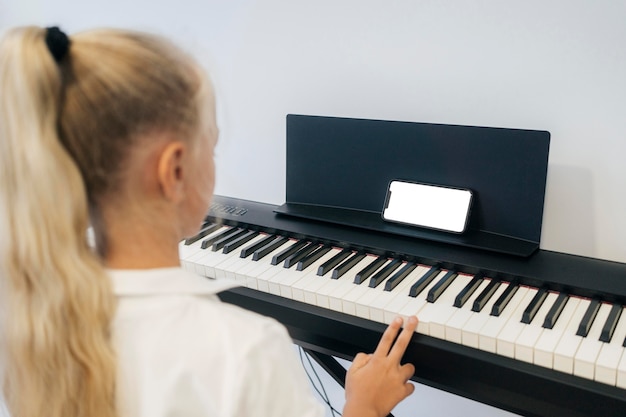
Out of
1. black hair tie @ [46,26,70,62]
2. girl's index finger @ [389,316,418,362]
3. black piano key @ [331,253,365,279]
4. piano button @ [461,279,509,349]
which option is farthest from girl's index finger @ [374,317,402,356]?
black hair tie @ [46,26,70,62]

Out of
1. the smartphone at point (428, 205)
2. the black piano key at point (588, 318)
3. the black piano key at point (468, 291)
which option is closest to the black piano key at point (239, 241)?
the smartphone at point (428, 205)

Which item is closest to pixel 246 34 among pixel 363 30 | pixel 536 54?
pixel 363 30

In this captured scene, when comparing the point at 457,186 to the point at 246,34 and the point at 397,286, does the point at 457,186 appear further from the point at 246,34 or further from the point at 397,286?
the point at 246,34

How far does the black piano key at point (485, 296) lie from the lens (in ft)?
3.87

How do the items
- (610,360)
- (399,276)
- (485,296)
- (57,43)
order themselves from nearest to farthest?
(57,43), (610,360), (485,296), (399,276)

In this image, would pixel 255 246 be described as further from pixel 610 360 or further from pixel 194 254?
pixel 610 360

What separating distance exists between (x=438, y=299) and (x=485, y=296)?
9cm

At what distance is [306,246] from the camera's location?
152cm

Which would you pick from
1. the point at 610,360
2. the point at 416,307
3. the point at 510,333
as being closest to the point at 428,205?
the point at 416,307

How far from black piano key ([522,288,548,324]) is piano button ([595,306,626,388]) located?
0.13 metres

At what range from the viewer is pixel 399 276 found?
132 cm

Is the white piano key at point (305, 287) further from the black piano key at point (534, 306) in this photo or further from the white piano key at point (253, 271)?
the black piano key at point (534, 306)

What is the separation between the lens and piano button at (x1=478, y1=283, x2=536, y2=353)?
110cm

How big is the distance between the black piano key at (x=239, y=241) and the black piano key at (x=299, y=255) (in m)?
0.16
